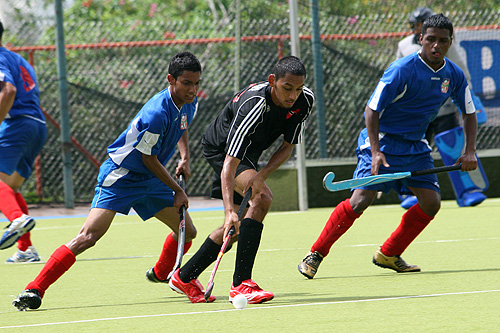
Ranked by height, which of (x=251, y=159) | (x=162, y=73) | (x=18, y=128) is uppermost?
(x=251, y=159)

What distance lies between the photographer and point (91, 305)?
4.22 m

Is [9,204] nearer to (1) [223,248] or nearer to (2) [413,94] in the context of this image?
(1) [223,248]

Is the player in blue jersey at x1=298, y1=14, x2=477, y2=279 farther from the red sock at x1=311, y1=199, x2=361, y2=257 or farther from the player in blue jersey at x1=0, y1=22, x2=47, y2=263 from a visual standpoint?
the player in blue jersey at x1=0, y1=22, x2=47, y2=263

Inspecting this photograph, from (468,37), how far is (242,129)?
6.33 metres

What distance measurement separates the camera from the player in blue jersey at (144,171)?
421cm

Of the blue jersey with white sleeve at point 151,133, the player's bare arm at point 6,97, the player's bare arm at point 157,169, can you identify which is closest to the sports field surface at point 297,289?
the player's bare arm at point 157,169

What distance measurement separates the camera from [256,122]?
13.8 feet

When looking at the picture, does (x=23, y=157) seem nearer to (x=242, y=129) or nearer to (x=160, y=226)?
(x=160, y=226)

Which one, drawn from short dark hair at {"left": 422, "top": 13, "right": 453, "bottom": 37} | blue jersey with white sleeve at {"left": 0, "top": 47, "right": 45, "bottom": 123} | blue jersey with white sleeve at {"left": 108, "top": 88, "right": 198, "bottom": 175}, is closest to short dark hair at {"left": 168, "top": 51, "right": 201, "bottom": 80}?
blue jersey with white sleeve at {"left": 108, "top": 88, "right": 198, "bottom": 175}

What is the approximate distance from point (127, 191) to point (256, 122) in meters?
0.82

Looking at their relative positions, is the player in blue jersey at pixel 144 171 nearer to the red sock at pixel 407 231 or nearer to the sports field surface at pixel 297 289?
the sports field surface at pixel 297 289

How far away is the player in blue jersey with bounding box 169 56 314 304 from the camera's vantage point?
4.11 meters

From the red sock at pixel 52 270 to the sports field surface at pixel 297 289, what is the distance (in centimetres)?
13

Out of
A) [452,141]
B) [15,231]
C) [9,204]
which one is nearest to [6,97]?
[9,204]
